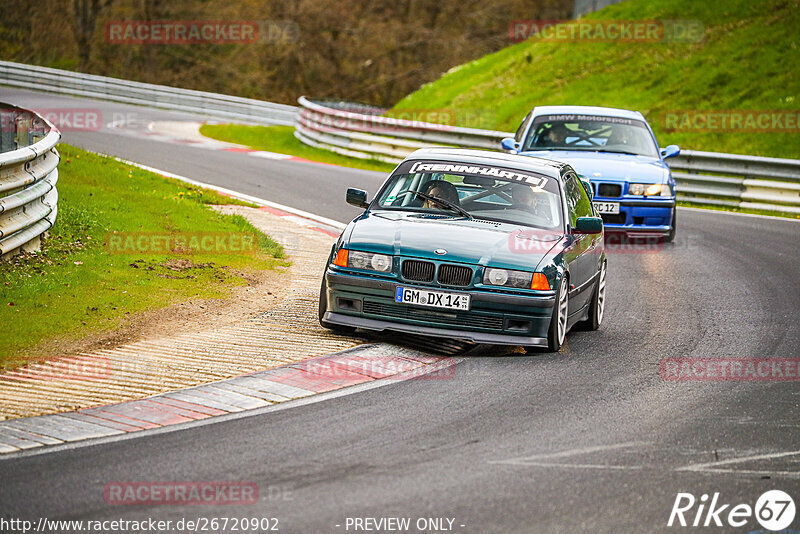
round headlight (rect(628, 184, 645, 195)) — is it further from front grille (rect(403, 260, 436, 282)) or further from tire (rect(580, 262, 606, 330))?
front grille (rect(403, 260, 436, 282))

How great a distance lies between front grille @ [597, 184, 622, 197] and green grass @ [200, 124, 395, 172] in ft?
30.9

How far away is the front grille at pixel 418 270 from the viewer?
Result: 28.2 feet

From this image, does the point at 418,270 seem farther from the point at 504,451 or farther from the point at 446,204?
the point at 504,451

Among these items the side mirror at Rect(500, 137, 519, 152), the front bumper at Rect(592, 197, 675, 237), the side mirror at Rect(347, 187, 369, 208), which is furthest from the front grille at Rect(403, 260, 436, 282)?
the side mirror at Rect(500, 137, 519, 152)

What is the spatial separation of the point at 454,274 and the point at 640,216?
24.4 ft

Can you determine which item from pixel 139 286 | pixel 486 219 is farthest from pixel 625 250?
Result: pixel 139 286

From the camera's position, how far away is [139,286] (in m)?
10.1

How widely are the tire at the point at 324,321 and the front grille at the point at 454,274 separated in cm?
97

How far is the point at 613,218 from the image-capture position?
15.3 meters

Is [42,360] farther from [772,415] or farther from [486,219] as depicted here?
[772,415]

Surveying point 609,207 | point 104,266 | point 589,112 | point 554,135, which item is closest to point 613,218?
point 609,207

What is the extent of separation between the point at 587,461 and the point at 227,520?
2.12 meters

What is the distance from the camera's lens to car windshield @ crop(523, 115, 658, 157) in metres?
16.3

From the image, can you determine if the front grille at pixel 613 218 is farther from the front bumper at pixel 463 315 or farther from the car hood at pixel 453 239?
the front bumper at pixel 463 315
